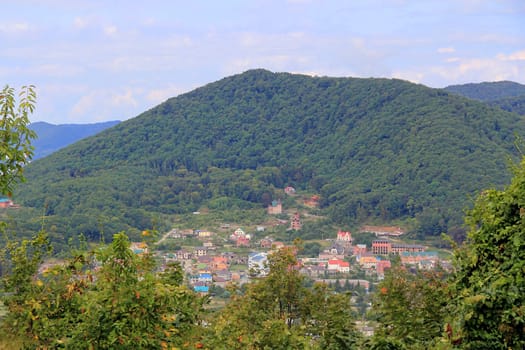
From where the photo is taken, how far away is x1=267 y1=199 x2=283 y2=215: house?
4688 centimetres

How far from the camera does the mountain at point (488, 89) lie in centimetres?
8274

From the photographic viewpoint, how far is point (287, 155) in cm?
6081

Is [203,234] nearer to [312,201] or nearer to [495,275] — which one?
[312,201]

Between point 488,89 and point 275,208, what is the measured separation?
50.9 meters

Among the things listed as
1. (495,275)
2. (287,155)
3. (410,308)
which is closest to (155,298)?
(495,275)

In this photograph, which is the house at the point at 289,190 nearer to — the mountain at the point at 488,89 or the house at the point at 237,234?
the house at the point at 237,234

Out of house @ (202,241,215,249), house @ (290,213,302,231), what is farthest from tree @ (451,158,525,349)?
house @ (290,213,302,231)

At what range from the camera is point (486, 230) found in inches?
132

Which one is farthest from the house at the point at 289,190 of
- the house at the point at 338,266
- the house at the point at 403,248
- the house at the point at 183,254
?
the house at the point at 338,266

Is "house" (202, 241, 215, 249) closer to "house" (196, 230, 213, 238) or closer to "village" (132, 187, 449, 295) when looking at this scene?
"village" (132, 187, 449, 295)

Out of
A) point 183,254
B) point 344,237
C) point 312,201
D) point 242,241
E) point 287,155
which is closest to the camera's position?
point 183,254

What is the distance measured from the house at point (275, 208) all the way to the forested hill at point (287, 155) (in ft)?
5.86

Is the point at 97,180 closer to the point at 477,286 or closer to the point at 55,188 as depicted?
the point at 55,188

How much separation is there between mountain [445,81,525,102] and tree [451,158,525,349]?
273 ft
